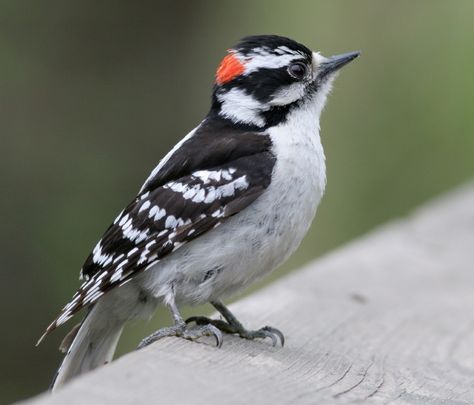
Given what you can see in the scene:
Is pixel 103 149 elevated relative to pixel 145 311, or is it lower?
lower

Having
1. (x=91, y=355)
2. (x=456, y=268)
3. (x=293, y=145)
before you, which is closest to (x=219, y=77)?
(x=293, y=145)

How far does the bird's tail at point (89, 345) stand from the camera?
3.66 m

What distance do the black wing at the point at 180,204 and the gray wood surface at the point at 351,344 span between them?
0.47 m

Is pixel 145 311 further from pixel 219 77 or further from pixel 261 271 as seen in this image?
pixel 219 77

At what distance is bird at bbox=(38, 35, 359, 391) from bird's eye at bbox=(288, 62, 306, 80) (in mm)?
225

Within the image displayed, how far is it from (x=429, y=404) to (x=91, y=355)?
55.4 inches

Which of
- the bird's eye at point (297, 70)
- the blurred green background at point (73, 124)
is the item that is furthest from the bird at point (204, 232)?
the blurred green background at point (73, 124)

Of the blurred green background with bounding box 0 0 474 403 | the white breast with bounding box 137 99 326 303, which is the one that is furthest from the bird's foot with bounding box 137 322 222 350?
the blurred green background with bounding box 0 0 474 403

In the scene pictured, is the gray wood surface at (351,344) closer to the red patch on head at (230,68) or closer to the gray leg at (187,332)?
the gray leg at (187,332)

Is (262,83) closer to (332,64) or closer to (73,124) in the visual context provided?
(332,64)

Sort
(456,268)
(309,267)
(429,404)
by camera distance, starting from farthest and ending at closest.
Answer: (456,268) → (309,267) → (429,404)

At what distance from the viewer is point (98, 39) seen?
8195 millimetres

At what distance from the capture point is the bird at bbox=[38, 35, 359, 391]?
365cm

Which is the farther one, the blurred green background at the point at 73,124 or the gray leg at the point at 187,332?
the blurred green background at the point at 73,124
